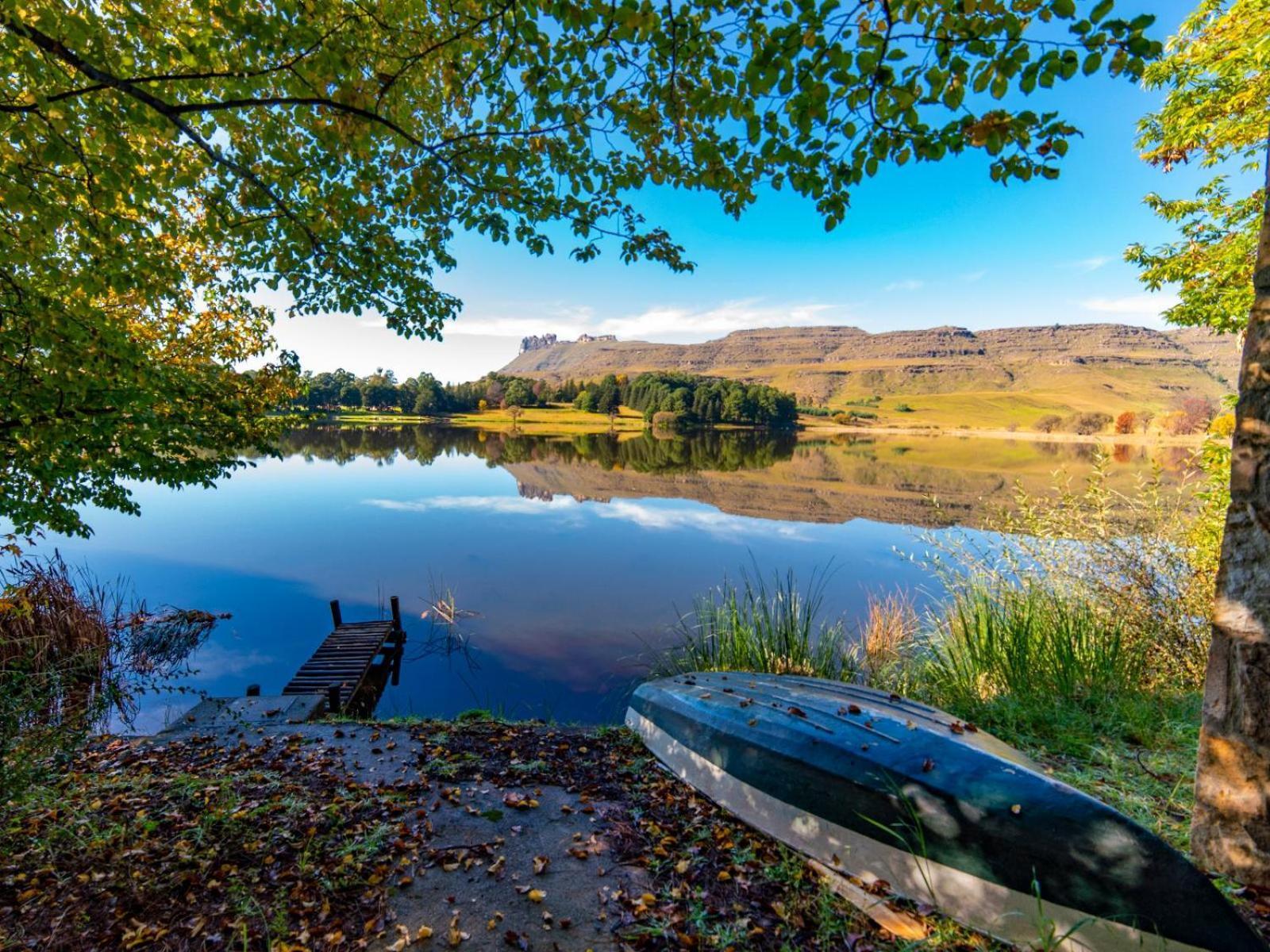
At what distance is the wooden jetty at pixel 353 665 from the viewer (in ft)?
30.2

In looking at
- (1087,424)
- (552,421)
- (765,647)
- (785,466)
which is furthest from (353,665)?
(1087,424)

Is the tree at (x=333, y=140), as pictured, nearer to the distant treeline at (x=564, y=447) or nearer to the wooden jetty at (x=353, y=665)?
the wooden jetty at (x=353, y=665)

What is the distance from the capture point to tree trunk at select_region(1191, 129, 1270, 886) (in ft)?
9.13

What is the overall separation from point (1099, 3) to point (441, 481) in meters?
37.4

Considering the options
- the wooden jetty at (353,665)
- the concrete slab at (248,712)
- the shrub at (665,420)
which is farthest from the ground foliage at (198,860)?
the shrub at (665,420)

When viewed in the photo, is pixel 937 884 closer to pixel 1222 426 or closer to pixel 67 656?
pixel 1222 426

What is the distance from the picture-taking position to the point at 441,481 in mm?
36125

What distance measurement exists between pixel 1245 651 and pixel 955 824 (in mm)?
1869

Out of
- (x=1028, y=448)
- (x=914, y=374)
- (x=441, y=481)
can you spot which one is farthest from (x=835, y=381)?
(x=441, y=481)

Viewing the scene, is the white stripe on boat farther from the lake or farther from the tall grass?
the lake

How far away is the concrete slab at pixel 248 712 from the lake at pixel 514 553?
1.74 metres

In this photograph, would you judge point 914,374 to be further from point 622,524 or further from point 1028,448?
point 622,524

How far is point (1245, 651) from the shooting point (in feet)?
9.34

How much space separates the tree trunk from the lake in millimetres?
4912
